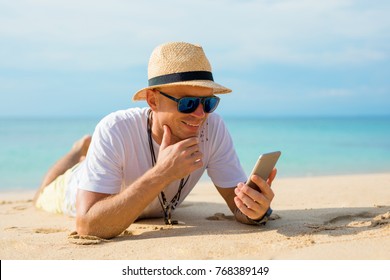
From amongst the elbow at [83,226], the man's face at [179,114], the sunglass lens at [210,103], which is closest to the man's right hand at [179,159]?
the man's face at [179,114]

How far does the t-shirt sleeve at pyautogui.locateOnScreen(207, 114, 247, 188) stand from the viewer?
4.61m

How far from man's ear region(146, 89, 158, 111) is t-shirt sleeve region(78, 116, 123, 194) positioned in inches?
13.8

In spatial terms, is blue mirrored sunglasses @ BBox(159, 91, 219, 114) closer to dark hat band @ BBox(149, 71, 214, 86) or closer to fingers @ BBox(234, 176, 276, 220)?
dark hat band @ BBox(149, 71, 214, 86)

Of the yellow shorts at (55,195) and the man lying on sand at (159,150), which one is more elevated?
the man lying on sand at (159,150)

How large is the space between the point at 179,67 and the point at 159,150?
68 centimetres

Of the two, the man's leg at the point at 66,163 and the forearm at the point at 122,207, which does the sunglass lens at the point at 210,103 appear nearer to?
the forearm at the point at 122,207

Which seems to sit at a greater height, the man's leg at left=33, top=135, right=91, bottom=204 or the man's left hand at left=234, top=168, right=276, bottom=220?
the man's left hand at left=234, top=168, right=276, bottom=220

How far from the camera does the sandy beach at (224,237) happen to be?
3.44 metres

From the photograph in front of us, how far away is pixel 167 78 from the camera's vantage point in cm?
391

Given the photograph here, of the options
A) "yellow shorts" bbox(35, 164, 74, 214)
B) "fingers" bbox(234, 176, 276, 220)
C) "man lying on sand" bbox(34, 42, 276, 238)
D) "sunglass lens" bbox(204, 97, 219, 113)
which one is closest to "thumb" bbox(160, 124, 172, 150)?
"man lying on sand" bbox(34, 42, 276, 238)

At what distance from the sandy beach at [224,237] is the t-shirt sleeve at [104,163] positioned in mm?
416
